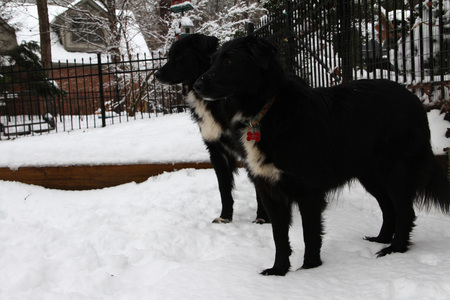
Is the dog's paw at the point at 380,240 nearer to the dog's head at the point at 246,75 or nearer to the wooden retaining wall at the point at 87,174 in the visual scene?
the dog's head at the point at 246,75

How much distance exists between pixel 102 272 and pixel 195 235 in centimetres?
91

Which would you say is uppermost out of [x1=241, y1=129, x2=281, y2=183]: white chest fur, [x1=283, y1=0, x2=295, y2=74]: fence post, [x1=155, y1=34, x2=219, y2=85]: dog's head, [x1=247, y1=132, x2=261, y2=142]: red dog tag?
[x1=283, y1=0, x2=295, y2=74]: fence post

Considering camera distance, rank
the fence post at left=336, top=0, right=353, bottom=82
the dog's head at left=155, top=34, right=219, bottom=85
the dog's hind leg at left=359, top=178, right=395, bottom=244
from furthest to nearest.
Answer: the fence post at left=336, top=0, right=353, bottom=82
the dog's head at left=155, top=34, right=219, bottom=85
the dog's hind leg at left=359, top=178, right=395, bottom=244

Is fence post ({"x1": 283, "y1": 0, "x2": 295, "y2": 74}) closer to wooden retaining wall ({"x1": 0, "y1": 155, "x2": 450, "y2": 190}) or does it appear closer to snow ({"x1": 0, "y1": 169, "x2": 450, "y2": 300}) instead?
wooden retaining wall ({"x1": 0, "y1": 155, "x2": 450, "y2": 190})

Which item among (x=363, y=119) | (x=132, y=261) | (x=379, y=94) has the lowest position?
(x=132, y=261)

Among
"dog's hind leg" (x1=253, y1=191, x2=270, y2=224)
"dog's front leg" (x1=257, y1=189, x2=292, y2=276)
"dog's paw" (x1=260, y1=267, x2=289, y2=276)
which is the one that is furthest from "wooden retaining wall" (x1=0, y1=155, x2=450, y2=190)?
"dog's paw" (x1=260, y1=267, x2=289, y2=276)

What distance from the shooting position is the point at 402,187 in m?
2.62

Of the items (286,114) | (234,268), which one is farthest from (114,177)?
(286,114)

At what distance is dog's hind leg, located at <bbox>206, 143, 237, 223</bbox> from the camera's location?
3.72 m

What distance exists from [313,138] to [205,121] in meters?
1.48

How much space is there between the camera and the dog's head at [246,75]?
237 cm

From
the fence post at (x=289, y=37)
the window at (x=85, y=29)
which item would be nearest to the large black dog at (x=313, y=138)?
the fence post at (x=289, y=37)

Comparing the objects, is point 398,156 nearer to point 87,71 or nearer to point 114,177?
point 114,177

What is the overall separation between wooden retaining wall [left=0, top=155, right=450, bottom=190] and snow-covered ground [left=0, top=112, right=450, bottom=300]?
109mm
